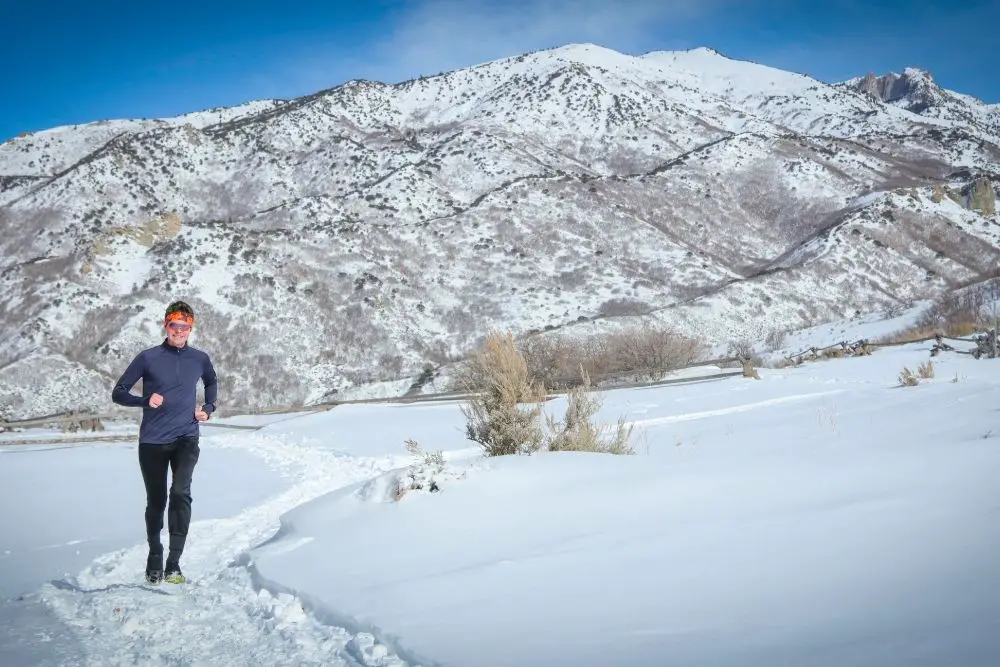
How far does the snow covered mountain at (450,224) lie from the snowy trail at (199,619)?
29.7 meters

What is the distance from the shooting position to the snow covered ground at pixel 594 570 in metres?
2.50

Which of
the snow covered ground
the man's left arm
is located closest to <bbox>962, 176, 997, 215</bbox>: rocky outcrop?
the snow covered ground

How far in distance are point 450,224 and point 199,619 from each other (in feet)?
165

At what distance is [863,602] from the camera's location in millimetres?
2553

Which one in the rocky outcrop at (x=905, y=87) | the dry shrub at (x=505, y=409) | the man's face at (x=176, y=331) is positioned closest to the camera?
the man's face at (x=176, y=331)

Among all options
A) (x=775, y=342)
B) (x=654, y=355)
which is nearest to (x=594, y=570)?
(x=654, y=355)

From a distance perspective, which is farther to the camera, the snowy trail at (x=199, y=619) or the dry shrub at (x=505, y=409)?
the dry shrub at (x=505, y=409)

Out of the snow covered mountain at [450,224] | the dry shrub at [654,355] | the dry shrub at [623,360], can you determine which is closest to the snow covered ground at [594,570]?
the dry shrub at [623,360]

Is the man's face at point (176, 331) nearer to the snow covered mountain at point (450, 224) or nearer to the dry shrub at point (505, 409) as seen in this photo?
the dry shrub at point (505, 409)

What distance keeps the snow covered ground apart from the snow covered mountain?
30.1 m

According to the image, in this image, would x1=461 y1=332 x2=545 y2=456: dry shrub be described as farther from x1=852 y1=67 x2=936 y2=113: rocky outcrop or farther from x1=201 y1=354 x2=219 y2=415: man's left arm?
x1=852 y1=67 x2=936 y2=113: rocky outcrop

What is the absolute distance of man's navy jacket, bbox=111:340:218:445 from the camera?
4746 mm

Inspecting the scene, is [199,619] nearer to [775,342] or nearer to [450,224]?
[775,342]

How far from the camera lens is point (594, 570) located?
11.3 ft
